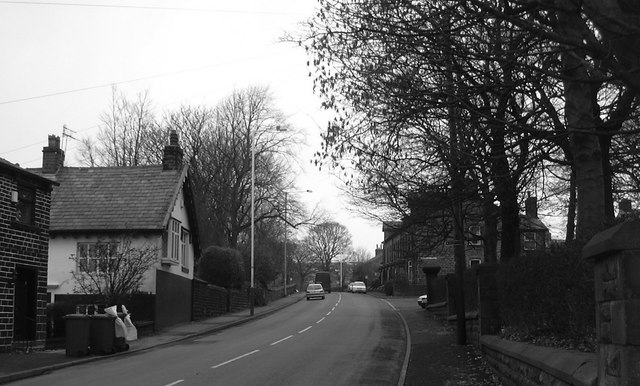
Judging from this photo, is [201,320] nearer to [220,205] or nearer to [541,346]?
[220,205]

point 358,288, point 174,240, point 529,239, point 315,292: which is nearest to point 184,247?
point 174,240

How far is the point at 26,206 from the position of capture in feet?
66.3

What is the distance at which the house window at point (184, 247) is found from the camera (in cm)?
3212

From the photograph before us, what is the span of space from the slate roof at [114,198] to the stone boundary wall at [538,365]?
1920cm

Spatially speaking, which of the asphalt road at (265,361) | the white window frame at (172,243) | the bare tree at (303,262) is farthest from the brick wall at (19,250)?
the bare tree at (303,262)

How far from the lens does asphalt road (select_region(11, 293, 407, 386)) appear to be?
13.4m

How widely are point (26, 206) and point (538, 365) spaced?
17.5 m

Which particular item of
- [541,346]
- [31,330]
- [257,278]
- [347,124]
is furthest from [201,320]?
[541,346]

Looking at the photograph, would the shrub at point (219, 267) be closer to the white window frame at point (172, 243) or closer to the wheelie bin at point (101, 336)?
the white window frame at point (172, 243)

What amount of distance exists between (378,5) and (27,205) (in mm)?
16038

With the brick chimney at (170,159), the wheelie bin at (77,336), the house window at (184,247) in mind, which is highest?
the brick chimney at (170,159)

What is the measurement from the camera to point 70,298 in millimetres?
26391

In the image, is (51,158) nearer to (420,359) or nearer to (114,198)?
(114,198)

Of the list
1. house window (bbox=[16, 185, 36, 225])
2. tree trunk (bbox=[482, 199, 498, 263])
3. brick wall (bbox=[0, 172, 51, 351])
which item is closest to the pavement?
brick wall (bbox=[0, 172, 51, 351])
